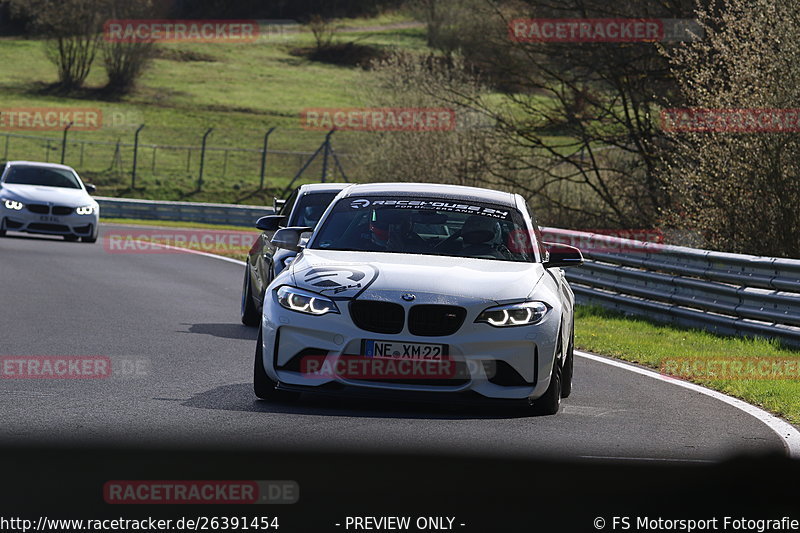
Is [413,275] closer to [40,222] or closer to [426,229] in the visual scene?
[426,229]

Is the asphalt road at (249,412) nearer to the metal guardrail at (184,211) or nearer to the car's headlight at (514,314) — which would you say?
the car's headlight at (514,314)

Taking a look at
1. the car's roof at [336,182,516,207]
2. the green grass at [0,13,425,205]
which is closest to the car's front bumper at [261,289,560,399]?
the car's roof at [336,182,516,207]

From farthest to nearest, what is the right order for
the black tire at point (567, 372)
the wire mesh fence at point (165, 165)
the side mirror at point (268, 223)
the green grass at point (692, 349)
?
the wire mesh fence at point (165, 165) → the side mirror at point (268, 223) → the green grass at point (692, 349) → the black tire at point (567, 372)

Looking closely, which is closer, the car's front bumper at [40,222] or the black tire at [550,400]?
the black tire at [550,400]

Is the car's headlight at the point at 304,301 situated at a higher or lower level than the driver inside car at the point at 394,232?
lower

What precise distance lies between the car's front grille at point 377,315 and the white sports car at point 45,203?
19.0 m

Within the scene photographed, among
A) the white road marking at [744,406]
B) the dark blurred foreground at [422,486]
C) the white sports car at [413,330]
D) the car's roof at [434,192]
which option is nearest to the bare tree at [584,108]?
the white road marking at [744,406]

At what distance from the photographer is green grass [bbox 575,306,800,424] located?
35.7ft

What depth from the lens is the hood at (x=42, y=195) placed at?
26.6 metres

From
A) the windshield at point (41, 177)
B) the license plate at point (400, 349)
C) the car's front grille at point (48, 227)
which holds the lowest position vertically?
the car's front grille at point (48, 227)

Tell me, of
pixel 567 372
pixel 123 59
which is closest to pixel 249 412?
pixel 567 372

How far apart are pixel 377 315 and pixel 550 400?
51.1 inches

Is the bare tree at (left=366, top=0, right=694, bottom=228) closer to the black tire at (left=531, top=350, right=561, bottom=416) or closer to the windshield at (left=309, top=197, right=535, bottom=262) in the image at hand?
the windshield at (left=309, top=197, right=535, bottom=262)

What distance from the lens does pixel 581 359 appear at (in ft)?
43.6
